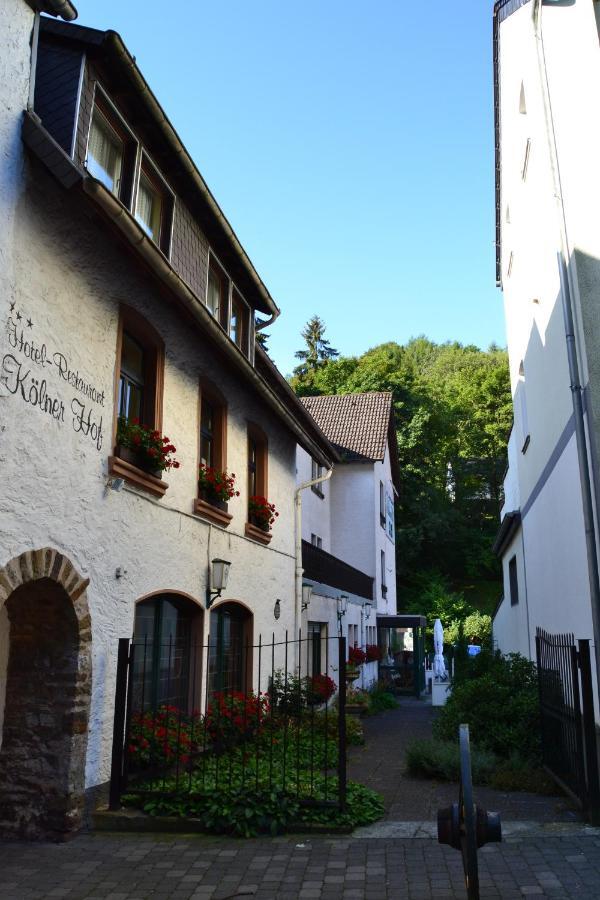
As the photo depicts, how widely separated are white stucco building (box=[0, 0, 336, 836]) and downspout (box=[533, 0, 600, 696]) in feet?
13.7

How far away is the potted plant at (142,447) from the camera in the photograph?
795 cm

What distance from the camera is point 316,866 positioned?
5812 mm

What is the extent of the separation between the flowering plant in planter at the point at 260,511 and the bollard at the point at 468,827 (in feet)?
26.8

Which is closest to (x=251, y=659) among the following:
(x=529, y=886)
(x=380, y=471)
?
(x=529, y=886)

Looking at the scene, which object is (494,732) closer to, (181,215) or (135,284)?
(135,284)

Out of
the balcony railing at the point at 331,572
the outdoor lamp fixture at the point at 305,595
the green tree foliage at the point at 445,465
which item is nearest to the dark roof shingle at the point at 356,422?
the balcony railing at the point at 331,572

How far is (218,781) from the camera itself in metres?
7.42

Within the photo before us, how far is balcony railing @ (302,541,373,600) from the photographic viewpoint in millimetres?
15992

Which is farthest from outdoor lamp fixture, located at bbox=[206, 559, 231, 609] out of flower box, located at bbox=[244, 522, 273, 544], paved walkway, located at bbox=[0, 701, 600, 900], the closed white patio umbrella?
the closed white patio umbrella

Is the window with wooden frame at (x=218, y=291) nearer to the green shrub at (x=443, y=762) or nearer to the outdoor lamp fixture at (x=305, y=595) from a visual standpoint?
the outdoor lamp fixture at (x=305, y=595)

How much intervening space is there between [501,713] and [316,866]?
508 centimetres

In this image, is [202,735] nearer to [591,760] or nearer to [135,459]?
[135,459]

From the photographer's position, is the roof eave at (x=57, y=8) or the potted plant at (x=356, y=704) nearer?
the roof eave at (x=57, y=8)

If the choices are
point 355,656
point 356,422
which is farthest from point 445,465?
point 355,656
